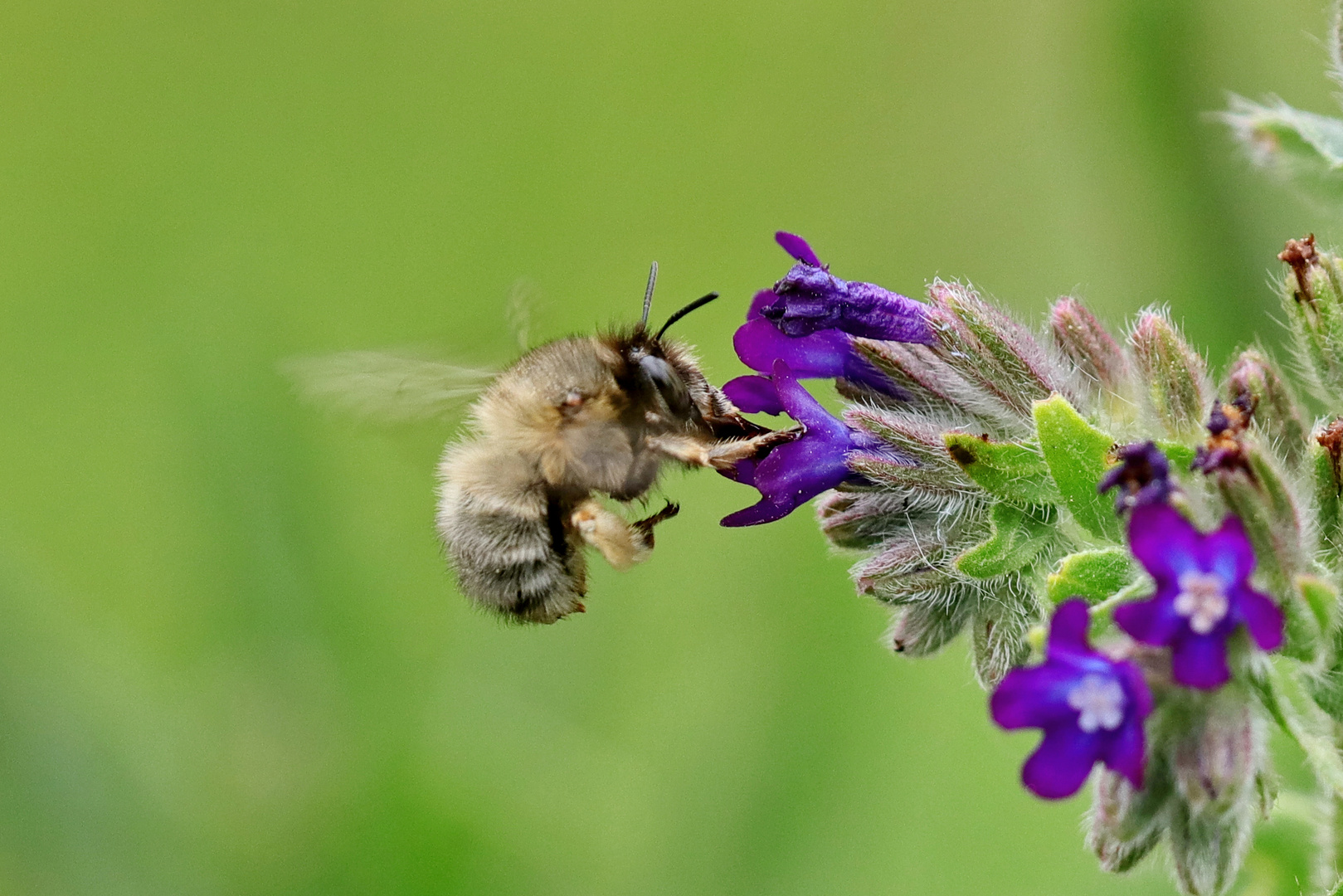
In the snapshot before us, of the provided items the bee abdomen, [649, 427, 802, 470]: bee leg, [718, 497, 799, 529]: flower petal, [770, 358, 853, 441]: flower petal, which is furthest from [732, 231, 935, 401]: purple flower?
the bee abdomen

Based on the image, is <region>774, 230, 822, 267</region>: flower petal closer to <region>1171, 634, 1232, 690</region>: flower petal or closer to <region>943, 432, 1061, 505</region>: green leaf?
<region>943, 432, 1061, 505</region>: green leaf

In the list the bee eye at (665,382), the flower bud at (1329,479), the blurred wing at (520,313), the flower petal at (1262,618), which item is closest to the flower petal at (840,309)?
the bee eye at (665,382)

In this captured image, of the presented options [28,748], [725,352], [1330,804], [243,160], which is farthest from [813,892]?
[243,160]

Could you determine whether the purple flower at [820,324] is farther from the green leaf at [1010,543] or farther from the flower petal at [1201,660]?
the flower petal at [1201,660]

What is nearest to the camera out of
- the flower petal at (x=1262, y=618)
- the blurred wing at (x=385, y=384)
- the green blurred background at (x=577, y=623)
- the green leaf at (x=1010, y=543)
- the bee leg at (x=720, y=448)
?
the flower petal at (x=1262, y=618)

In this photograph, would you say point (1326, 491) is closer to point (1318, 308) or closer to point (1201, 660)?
point (1318, 308)
